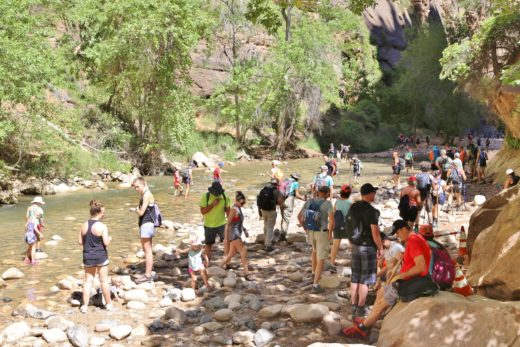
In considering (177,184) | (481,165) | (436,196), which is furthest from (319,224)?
(481,165)

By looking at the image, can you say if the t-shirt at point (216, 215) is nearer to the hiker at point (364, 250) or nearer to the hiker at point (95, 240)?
the hiker at point (95, 240)

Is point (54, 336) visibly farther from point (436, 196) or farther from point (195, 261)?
point (436, 196)

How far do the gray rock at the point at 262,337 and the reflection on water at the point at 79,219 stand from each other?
177 inches

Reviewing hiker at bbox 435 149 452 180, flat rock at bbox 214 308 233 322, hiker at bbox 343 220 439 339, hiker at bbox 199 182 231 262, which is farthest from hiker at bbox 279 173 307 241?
hiker at bbox 435 149 452 180

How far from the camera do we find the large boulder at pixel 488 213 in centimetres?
800

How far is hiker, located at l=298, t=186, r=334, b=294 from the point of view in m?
7.96

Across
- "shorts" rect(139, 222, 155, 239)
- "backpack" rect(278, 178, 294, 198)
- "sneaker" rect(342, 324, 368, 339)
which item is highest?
"backpack" rect(278, 178, 294, 198)

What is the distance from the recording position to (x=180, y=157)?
1328 inches

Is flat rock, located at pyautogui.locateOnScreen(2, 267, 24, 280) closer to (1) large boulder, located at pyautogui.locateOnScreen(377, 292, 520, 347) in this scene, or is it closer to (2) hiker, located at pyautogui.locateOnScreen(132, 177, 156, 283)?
(2) hiker, located at pyautogui.locateOnScreen(132, 177, 156, 283)

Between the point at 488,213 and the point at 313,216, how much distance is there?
2.91 meters

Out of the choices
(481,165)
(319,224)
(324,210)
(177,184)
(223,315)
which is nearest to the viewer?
(223,315)

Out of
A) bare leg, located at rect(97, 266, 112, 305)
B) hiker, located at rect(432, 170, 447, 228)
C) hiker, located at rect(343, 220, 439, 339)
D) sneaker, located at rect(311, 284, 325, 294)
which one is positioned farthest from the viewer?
hiker, located at rect(432, 170, 447, 228)

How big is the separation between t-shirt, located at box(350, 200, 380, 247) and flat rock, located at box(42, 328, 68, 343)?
4.24 m

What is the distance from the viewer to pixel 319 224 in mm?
7945
